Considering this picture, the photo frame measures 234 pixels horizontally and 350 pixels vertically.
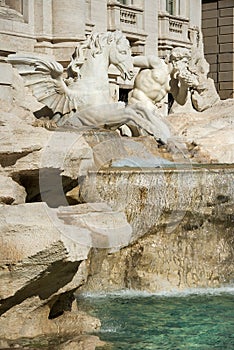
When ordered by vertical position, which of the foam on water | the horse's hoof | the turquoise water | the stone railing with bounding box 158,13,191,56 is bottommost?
the foam on water

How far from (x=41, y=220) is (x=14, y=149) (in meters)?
1.56

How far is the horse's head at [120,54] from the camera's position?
12070mm

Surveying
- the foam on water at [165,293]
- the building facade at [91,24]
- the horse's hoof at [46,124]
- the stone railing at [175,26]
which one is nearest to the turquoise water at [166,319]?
the foam on water at [165,293]

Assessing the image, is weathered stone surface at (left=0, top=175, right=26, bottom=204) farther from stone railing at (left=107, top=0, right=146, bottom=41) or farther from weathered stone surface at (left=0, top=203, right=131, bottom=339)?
stone railing at (left=107, top=0, right=146, bottom=41)

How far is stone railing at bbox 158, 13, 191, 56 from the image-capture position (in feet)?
62.9

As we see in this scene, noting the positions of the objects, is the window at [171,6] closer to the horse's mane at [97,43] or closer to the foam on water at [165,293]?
the horse's mane at [97,43]

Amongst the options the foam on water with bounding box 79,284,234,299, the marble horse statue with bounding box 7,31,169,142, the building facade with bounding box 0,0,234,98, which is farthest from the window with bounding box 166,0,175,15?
the foam on water with bounding box 79,284,234,299

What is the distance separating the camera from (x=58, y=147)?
749 cm

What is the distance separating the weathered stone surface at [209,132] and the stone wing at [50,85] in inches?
79.0

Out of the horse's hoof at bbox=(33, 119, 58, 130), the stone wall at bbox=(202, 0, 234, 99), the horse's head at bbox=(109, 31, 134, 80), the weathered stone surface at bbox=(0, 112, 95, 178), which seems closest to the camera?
the weathered stone surface at bbox=(0, 112, 95, 178)

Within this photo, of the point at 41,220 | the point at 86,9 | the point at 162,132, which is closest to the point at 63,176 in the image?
the point at 41,220

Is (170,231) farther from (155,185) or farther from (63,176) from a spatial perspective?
(63,176)

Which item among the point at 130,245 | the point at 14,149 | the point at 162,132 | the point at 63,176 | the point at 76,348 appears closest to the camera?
the point at 76,348

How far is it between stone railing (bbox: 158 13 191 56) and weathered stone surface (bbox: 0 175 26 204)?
1250 centimetres
